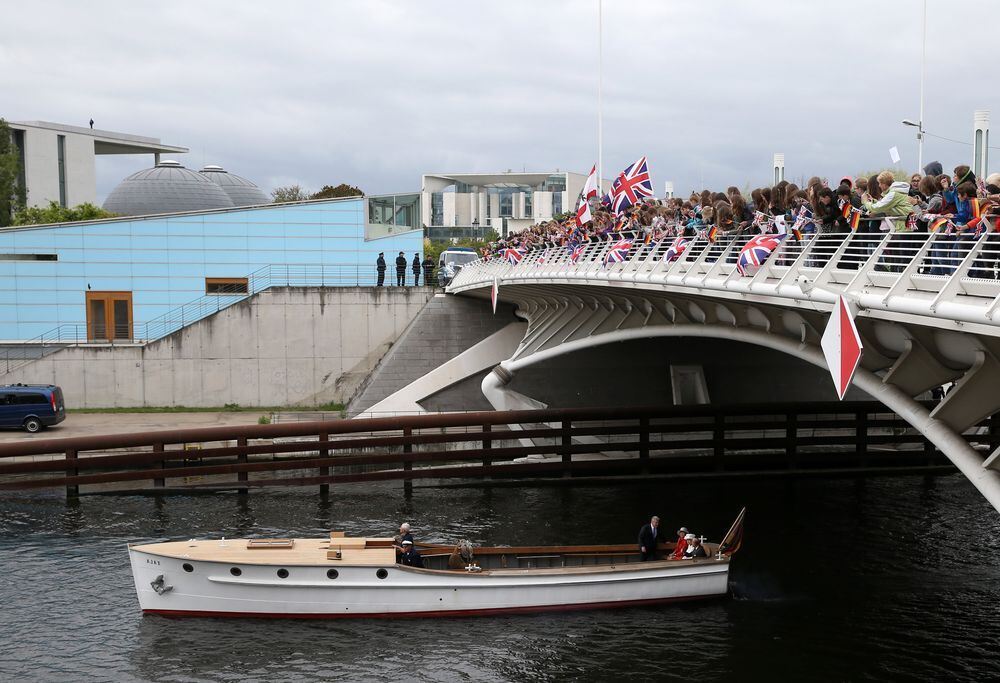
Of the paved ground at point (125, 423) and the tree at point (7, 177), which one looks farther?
the tree at point (7, 177)

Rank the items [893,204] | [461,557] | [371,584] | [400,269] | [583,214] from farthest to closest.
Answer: [400,269] < [583,214] < [461,557] < [371,584] < [893,204]

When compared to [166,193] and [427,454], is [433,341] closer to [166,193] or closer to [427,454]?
[427,454]

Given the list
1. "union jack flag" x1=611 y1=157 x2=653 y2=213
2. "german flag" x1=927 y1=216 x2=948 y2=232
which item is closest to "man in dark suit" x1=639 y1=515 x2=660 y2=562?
"union jack flag" x1=611 y1=157 x2=653 y2=213

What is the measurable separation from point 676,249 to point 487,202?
15011 cm

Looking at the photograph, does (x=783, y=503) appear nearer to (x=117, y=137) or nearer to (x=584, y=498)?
(x=584, y=498)

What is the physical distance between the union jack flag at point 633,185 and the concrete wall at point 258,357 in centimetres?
2198

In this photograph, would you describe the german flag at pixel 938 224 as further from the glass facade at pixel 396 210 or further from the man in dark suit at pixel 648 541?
the glass facade at pixel 396 210

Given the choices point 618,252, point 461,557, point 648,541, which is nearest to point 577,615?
point 648,541

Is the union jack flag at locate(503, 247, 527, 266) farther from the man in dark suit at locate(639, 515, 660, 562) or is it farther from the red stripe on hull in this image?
the red stripe on hull

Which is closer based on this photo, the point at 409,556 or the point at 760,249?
the point at 760,249

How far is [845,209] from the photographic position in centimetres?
1395

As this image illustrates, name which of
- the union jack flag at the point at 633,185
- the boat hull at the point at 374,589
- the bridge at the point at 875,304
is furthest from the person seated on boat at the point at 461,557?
the union jack flag at the point at 633,185

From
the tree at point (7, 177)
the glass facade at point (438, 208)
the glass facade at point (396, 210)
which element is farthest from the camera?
the glass facade at point (438, 208)

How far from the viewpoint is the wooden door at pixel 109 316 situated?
47750 millimetres
